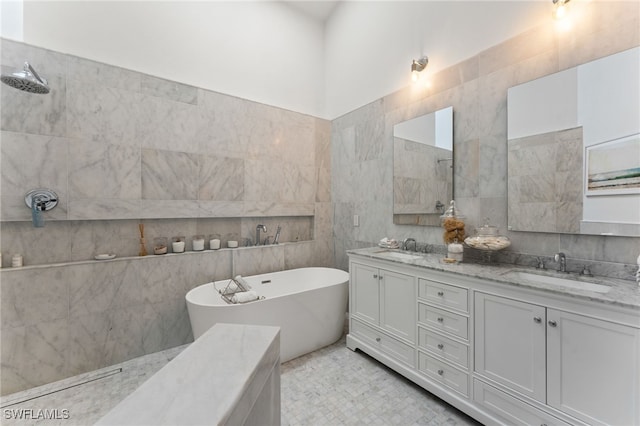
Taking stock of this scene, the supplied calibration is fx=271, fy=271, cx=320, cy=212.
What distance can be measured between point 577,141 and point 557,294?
1.00 metres

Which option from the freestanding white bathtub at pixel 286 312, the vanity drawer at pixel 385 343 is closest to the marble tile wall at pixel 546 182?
the vanity drawer at pixel 385 343

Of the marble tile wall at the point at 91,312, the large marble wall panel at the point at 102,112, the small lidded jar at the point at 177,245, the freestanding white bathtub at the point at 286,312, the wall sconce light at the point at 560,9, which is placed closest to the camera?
the wall sconce light at the point at 560,9

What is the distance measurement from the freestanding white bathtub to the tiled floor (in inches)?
8.6

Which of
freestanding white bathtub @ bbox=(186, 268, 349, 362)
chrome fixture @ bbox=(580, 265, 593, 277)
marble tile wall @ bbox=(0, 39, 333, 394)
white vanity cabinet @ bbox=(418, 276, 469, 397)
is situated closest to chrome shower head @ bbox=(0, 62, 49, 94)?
marble tile wall @ bbox=(0, 39, 333, 394)

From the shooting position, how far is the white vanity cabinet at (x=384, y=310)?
2139 mm

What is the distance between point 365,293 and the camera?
2541 millimetres

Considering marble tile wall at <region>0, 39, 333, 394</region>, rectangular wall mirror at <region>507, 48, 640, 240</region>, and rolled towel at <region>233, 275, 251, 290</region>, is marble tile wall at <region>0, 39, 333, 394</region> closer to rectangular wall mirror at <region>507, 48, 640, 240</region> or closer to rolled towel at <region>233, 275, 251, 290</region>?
rolled towel at <region>233, 275, 251, 290</region>

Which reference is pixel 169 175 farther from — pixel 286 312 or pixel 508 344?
pixel 508 344

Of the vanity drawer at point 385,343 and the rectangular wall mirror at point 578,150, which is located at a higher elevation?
the rectangular wall mirror at point 578,150

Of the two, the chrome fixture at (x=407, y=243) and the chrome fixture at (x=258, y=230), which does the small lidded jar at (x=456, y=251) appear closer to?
the chrome fixture at (x=407, y=243)

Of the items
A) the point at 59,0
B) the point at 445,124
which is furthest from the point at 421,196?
the point at 59,0

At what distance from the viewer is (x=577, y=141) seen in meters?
1.70

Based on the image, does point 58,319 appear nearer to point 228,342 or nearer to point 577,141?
point 228,342

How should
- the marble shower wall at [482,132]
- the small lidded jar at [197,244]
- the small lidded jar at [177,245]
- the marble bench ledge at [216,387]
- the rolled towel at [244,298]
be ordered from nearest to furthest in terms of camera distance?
1. the marble bench ledge at [216,387]
2. the marble shower wall at [482,132]
3. the rolled towel at [244,298]
4. the small lidded jar at [177,245]
5. the small lidded jar at [197,244]
